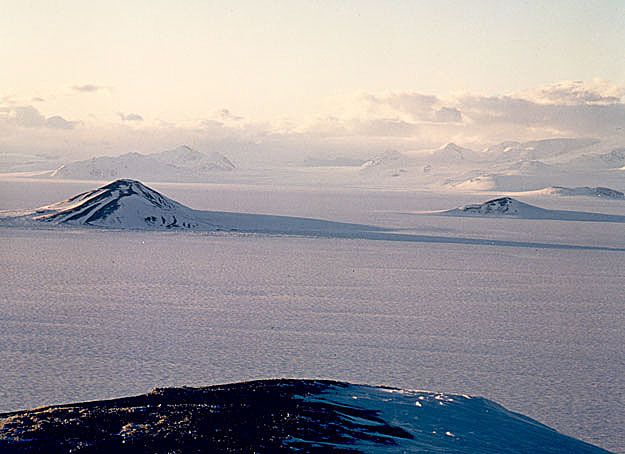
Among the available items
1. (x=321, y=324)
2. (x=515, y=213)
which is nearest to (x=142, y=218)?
(x=321, y=324)

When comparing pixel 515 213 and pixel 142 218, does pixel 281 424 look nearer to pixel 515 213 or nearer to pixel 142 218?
pixel 142 218

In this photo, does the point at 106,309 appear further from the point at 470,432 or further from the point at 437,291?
the point at 470,432

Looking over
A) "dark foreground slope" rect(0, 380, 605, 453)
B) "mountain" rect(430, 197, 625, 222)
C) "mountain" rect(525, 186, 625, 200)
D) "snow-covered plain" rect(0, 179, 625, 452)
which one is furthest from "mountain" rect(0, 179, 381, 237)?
"mountain" rect(525, 186, 625, 200)

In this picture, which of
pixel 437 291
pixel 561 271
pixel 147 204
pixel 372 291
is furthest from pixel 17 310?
pixel 147 204

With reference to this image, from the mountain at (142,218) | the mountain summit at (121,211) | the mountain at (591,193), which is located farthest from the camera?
the mountain at (591,193)

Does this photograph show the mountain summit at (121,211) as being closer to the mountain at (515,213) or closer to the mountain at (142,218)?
the mountain at (142,218)

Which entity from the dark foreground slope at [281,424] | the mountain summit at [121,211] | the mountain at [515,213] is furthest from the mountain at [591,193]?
the dark foreground slope at [281,424]
